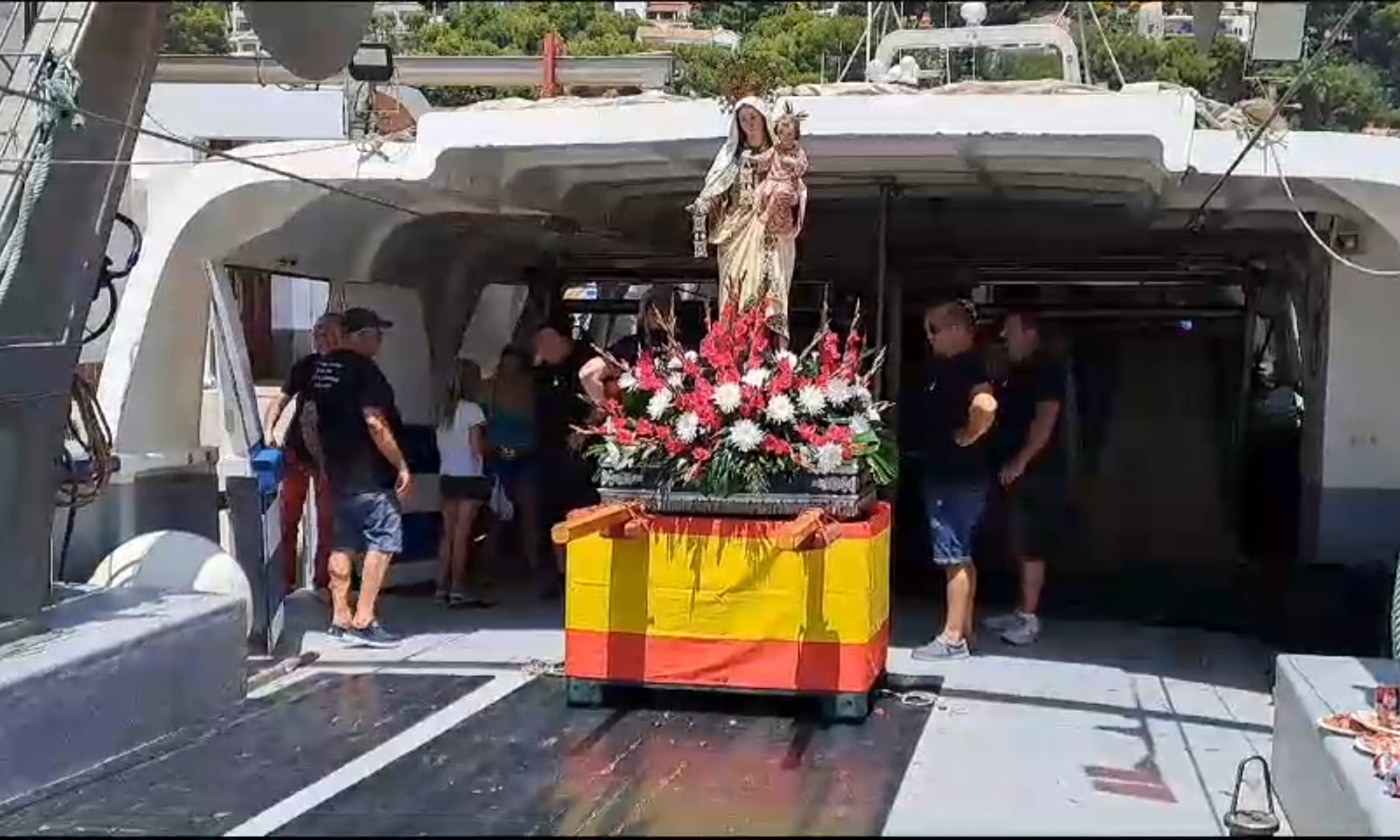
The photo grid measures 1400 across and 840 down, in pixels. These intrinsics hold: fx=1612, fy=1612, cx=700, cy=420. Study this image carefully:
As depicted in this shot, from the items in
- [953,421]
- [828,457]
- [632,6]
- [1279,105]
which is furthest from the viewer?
[632,6]

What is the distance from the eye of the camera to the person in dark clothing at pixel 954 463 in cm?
759

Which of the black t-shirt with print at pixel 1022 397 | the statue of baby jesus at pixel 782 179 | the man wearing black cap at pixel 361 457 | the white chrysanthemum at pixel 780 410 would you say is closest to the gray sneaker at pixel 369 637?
the man wearing black cap at pixel 361 457

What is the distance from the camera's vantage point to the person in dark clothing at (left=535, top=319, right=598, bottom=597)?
31.8 feet

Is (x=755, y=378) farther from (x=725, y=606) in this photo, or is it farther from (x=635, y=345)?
(x=635, y=345)

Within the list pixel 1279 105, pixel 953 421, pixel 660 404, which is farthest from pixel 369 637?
pixel 1279 105

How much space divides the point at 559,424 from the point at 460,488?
1.11 metres

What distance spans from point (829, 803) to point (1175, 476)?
796 cm

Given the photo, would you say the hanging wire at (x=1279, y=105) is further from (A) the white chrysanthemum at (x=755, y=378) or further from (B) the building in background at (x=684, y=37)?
(B) the building in background at (x=684, y=37)

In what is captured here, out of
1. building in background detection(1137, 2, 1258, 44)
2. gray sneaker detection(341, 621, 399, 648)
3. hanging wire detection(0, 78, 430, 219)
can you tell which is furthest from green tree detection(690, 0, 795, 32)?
gray sneaker detection(341, 621, 399, 648)

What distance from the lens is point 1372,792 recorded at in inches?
166

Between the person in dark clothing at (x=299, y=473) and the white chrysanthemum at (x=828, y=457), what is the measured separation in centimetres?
273

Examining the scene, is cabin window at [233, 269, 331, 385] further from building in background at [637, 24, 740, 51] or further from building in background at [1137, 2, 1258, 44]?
building in background at [1137, 2, 1258, 44]

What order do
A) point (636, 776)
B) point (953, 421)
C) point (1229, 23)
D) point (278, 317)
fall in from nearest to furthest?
1. point (636, 776)
2. point (1229, 23)
3. point (953, 421)
4. point (278, 317)

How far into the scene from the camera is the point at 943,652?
7.67 m
